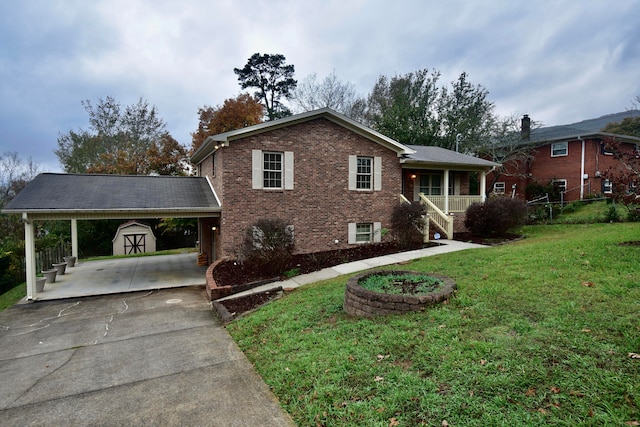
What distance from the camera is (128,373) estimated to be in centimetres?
479

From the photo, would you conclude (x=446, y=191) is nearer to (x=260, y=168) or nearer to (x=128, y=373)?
(x=260, y=168)

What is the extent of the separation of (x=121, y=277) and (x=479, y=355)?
13.2 m

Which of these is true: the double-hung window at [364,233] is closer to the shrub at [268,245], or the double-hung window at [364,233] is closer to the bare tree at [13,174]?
the shrub at [268,245]

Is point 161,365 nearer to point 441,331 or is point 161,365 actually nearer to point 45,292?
point 441,331

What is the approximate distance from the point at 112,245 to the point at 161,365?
22416mm

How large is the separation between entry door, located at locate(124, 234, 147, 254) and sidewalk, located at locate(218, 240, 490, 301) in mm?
17936

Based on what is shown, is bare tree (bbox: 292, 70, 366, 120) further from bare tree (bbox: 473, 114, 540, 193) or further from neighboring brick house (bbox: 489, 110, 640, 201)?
neighboring brick house (bbox: 489, 110, 640, 201)

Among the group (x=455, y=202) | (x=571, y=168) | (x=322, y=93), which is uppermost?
(x=322, y=93)

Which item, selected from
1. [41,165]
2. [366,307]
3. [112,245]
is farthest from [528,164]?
[41,165]

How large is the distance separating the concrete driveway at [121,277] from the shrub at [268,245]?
2.95 m

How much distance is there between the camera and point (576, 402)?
2666mm

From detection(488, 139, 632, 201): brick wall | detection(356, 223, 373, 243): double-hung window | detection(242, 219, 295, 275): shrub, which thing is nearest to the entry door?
detection(242, 219, 295, 275): shrub

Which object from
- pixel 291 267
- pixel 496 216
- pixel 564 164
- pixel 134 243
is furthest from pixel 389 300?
pixel 564 164

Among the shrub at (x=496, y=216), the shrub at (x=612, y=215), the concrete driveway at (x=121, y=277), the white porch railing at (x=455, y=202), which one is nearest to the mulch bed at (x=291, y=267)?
the shrub at (x=496, y=216)
